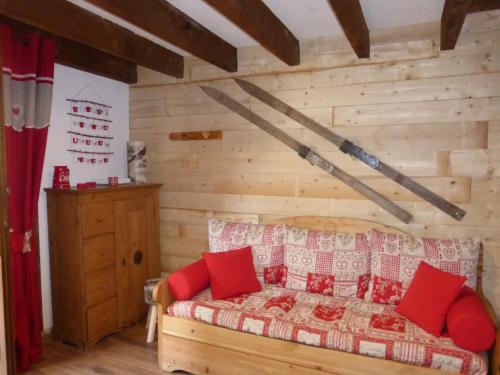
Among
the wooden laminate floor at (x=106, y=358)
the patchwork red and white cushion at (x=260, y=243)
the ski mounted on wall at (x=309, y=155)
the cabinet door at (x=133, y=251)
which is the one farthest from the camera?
the cabinet door at (x=133, y=251)

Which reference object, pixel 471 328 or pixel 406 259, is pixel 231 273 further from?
pixel 471 328

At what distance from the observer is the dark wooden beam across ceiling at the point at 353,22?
78.7 inches

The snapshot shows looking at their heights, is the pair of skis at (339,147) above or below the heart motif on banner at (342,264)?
above

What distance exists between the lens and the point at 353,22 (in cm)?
220

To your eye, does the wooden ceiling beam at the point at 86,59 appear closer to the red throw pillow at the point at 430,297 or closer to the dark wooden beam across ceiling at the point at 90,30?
the dark wooden beam across ceiling at the point at 90,30

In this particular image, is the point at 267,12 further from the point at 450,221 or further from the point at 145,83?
the point at 450,221

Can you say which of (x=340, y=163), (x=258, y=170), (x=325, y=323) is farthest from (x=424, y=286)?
(x=258, y=170)

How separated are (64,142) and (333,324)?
2474 millimetres

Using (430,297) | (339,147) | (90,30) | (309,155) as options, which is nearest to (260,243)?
(309,155)

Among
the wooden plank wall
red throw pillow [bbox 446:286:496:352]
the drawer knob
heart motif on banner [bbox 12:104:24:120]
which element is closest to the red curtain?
heart motif on banner [bbox 12:104:24:120]

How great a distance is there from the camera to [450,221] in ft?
8.74

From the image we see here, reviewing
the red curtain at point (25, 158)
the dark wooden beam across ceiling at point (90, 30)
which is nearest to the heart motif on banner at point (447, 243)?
the dark wooden beam across ceiling at point (90, 30)

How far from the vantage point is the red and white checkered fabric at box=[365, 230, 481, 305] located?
242cm

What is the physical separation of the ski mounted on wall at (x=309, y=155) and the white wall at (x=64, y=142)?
90cm
